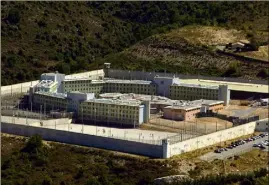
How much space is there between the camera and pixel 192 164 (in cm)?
2983

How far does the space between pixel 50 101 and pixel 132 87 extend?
5729 mm

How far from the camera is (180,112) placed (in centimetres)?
3559

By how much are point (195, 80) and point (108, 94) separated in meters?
6.13

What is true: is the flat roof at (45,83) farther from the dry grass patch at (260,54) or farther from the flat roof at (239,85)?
the dry grass patch at (260,54)

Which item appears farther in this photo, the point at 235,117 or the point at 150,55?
the point at 150,55

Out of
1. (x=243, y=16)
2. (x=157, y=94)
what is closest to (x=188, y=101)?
(x=157, y=94)

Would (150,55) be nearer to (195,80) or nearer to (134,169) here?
(195,80)

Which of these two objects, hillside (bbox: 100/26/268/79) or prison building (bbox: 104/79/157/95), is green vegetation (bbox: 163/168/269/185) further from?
hillside (bbox: 100/26/268/79)

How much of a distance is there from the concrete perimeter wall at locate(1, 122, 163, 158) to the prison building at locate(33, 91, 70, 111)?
149 inches

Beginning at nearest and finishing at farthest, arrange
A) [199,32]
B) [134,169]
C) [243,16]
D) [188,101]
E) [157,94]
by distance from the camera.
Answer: [134,169]
[188,101]
[157,94]
[199,32]
[243,16]

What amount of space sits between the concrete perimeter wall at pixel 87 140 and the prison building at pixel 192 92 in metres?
9.93

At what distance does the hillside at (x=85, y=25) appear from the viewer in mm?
54844

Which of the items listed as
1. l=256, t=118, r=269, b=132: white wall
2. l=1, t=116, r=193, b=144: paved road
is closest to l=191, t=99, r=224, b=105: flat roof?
l=256, t=118, r=269, b=132: white wall

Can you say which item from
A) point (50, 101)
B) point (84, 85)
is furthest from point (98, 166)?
point (84, 85)
